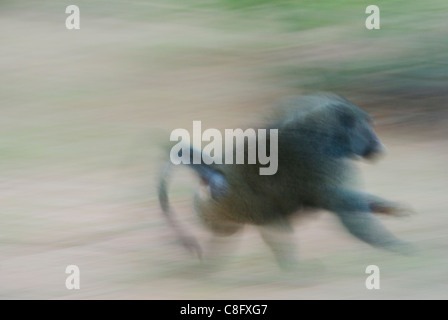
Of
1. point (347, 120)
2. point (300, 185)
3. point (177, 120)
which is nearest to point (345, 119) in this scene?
point (347, 120)

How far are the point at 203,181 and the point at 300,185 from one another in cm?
27

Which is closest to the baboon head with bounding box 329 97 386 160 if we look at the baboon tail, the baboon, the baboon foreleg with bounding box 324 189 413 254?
the baboon

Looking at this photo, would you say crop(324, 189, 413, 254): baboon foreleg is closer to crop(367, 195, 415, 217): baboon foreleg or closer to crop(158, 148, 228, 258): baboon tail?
crop(367, 195, 415, 217): baboon foreleg

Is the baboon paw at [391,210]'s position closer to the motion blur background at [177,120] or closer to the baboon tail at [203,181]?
the motion blur background at [177,120]

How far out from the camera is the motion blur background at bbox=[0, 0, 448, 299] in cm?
272

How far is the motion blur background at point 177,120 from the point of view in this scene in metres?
2.72

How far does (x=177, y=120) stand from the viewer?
4164mm

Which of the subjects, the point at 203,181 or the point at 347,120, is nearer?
the point at 203,181

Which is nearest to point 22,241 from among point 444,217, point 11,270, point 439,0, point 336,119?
point 11,270

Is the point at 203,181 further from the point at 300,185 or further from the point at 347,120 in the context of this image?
the point at 347,120

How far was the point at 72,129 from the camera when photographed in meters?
4.19

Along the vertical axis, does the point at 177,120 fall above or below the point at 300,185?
above

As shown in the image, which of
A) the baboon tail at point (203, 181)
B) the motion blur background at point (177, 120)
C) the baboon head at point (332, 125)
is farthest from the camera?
the motion blur background at point (177, 120)

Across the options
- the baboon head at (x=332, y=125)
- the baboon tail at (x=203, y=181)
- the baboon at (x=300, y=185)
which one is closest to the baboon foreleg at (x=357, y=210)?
the baboon at (x=300, y=185)
